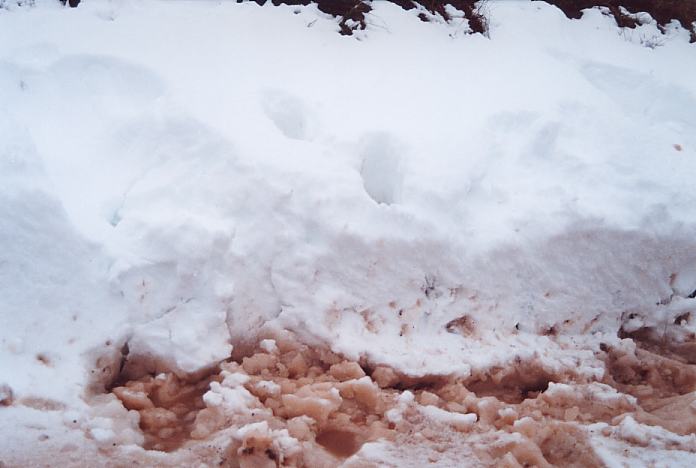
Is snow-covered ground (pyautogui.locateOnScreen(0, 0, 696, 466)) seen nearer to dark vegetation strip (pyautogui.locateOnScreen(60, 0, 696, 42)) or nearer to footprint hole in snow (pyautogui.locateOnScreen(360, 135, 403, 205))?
footprint hole in snow (pyautogui.locateOnScreen(360, 135, 403, 205))

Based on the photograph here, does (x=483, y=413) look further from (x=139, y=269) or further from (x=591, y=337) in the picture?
(x=139, y=269)

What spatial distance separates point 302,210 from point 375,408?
1.14 meters

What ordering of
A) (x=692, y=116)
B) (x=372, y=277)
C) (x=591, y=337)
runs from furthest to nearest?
(x=692, y=116)
(x=591, y=337)
(x=372, y=277)

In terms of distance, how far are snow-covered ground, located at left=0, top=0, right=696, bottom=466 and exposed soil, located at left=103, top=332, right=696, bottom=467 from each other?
0.28ft

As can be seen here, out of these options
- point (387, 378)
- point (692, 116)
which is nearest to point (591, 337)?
point (387, 378)

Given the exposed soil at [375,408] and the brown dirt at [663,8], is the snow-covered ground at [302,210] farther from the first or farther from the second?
the brown dirt at [663,8]

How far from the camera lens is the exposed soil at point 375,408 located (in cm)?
275

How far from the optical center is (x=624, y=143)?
4.36 meters

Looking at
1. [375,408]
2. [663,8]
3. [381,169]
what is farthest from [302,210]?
[663,8]

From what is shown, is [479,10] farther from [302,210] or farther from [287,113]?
[302,210]

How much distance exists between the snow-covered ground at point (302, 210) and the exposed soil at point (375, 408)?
0.09 metres

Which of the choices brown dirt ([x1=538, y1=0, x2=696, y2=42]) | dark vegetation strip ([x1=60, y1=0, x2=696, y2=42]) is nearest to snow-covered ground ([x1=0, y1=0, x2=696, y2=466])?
dark vegetation strip ([x1=60, y1=0, x2=696, y2=42])

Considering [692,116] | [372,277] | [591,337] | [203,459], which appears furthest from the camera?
[692,116]

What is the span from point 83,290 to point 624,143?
12.0 feet
